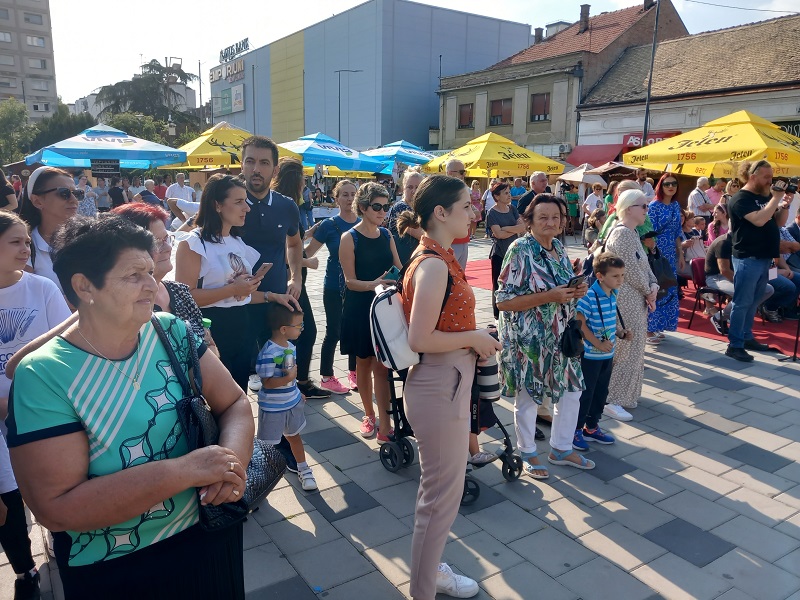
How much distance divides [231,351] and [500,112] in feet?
105

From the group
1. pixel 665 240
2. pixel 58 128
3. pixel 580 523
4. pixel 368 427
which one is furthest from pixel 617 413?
pixel 58 128

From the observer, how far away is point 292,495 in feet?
12.3

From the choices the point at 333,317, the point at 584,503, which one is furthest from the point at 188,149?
the point at 584,503

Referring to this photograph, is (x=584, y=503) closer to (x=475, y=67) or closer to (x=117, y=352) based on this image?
(x=117, y=352)

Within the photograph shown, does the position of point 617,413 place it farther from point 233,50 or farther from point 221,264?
point 233,50

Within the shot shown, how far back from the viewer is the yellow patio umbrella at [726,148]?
8.18 m

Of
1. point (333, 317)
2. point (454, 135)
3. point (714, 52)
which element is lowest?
point (333, 317)

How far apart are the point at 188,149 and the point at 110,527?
11.7 metres

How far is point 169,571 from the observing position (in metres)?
1.69

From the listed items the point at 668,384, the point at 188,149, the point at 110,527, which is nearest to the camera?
the point at 110,527

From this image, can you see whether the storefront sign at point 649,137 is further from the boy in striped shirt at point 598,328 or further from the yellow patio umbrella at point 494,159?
the boy in striped shirt at point 598,328

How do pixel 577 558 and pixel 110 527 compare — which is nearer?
pixel 110 527

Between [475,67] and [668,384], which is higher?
[475,67]

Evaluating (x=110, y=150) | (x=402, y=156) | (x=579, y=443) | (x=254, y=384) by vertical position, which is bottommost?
(x=254, y=384)
